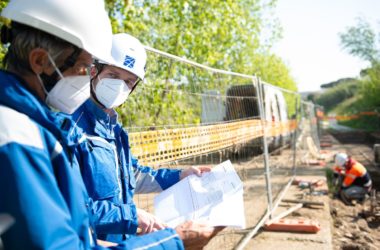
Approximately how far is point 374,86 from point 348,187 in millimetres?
23518

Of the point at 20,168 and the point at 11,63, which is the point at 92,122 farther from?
the point at 20,168

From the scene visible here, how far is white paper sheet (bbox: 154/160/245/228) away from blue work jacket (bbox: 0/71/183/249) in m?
0.78

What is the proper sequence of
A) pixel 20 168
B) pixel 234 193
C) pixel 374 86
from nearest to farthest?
pixel 20 168, pixel 234 193, pixel 374 86

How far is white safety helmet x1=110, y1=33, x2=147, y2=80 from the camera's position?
215 cm

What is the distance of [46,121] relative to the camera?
112 cm

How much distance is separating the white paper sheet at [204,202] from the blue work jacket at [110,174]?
21 cm

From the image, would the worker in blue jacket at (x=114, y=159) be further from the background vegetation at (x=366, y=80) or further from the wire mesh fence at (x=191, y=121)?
the background vegetation at (x=366, y=80)

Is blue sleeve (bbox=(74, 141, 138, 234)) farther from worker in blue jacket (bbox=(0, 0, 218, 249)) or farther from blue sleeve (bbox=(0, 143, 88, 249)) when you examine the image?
blue sleeve (bbox=(0, 143, 88, 249))

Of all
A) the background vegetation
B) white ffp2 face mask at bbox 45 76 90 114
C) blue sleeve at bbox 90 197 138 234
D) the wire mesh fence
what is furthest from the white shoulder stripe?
the background vegetation

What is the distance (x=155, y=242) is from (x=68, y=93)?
60 cm

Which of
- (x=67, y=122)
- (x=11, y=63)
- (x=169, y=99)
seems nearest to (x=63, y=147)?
(x=67, y=122)

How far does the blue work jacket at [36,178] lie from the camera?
96 centimetres

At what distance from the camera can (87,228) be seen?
119 centimetres

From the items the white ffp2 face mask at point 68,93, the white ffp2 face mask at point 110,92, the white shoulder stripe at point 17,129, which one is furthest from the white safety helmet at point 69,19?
the white ffp2 face mask at point 110,92
